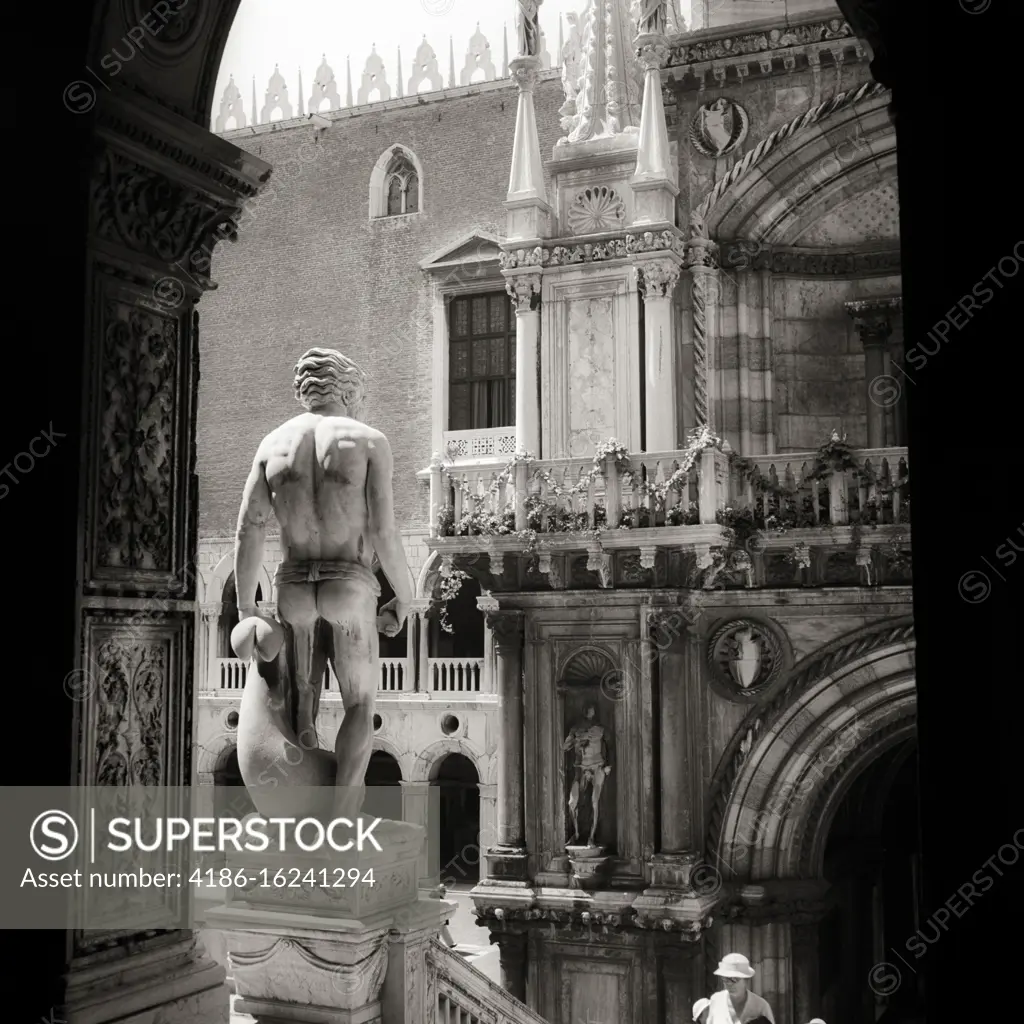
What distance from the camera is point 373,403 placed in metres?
22.3

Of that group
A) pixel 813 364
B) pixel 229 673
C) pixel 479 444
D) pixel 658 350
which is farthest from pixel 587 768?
pixel 229 673

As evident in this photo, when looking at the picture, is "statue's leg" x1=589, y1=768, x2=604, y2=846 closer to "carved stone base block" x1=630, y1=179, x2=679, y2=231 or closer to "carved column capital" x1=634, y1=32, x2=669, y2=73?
"carved stone base block" x1=630, y1=179, x2=679, y2=231

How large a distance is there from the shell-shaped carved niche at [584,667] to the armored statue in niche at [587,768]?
1.39 ft

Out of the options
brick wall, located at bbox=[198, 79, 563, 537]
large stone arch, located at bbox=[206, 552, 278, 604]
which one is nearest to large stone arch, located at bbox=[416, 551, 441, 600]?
brick wall, located at bbox=[198, 79, 563, 537]

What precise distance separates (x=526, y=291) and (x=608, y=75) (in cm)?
278

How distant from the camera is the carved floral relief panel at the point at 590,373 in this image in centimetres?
1563

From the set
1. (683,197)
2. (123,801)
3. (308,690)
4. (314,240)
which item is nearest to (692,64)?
(683,197)

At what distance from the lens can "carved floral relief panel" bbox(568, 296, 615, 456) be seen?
15633 millimetres

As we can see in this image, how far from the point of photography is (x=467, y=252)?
21.6 metres

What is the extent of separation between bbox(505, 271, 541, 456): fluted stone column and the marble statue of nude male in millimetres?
9706

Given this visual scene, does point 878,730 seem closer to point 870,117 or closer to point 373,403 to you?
point 870,117

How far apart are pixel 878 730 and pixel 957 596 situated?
40.7 ft

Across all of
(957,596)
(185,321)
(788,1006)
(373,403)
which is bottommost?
(788,1006)

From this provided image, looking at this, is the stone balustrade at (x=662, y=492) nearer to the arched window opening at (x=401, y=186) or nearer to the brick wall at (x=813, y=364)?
the brick wall at (x=813, y=364)
